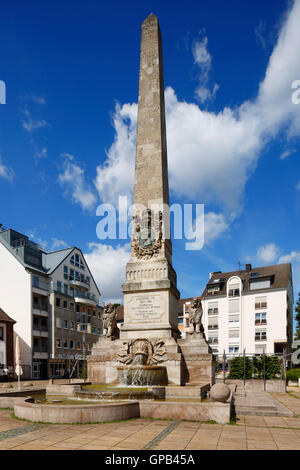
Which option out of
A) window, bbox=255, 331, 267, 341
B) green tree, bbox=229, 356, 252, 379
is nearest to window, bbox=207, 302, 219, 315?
window, bbox=255, 331, 267, 341

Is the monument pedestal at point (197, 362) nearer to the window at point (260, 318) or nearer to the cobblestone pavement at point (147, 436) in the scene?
the cobblestone pavement at point (147, 436)

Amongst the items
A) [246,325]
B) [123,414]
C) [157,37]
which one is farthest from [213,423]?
[246,325]

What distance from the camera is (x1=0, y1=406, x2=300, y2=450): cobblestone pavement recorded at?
880cm

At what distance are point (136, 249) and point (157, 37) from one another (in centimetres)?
1347

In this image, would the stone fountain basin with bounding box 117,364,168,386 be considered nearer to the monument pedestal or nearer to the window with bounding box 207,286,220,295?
the monument pedestal

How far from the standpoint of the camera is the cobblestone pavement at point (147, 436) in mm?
8797

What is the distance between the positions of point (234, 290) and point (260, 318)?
622cm

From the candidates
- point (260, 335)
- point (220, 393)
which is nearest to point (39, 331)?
point (260, 335)

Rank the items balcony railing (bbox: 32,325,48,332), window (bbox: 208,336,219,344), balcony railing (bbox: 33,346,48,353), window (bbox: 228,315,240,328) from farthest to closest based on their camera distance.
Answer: window (bbox: 208,336,219,344), window (bbox: 228,315,240,328), balcony railing (bbox: 32,325,48,332), balcony railing (bbox: 33,346,48,353)

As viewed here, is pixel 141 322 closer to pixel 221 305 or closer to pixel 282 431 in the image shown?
pixel 282 431

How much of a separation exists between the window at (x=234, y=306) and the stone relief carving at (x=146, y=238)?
4650 centimetres

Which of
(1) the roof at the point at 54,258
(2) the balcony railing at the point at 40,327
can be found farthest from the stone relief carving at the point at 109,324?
(1) the roof at the point at 54,258
